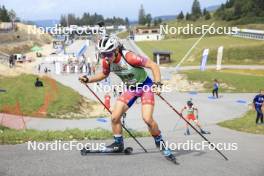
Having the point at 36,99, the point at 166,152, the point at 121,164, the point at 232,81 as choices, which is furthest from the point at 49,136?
the point at 232,81

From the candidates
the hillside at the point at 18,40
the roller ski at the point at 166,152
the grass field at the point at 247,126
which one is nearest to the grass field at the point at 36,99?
the grass field at the point at 247,126

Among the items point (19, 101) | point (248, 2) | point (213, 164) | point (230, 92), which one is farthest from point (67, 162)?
point (248, 2)

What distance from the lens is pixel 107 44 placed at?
Result: 29.5ft

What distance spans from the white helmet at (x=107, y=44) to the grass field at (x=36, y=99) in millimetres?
22494

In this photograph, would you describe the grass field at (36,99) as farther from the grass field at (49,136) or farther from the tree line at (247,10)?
the tree line at (247,10)

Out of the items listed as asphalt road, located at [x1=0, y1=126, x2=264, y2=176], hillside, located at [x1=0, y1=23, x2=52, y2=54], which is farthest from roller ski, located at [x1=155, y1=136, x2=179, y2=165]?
hillside, located at [x1=0, y1=23, x2=52, y2=54]

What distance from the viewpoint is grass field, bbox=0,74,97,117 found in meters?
31.5

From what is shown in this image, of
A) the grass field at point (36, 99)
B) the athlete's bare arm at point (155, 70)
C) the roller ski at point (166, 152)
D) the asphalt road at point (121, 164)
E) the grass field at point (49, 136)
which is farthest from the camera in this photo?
the grass field at point (36, 99)

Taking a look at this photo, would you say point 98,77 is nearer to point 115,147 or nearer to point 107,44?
point 107,44

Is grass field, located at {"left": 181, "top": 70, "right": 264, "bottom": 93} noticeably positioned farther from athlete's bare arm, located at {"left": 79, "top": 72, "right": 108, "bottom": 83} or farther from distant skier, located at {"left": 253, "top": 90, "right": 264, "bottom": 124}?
athlete's bare arm, located at {"left": 79, "top": 72, "right": 108, "bottom": 83}

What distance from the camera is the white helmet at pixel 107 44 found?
896cm

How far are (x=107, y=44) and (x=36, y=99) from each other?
1043 inches

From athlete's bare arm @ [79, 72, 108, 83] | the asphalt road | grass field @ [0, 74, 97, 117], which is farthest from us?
grass field @ [0, 74, 97, 117]

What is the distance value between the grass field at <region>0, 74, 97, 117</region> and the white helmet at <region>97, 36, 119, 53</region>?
2249 cm
